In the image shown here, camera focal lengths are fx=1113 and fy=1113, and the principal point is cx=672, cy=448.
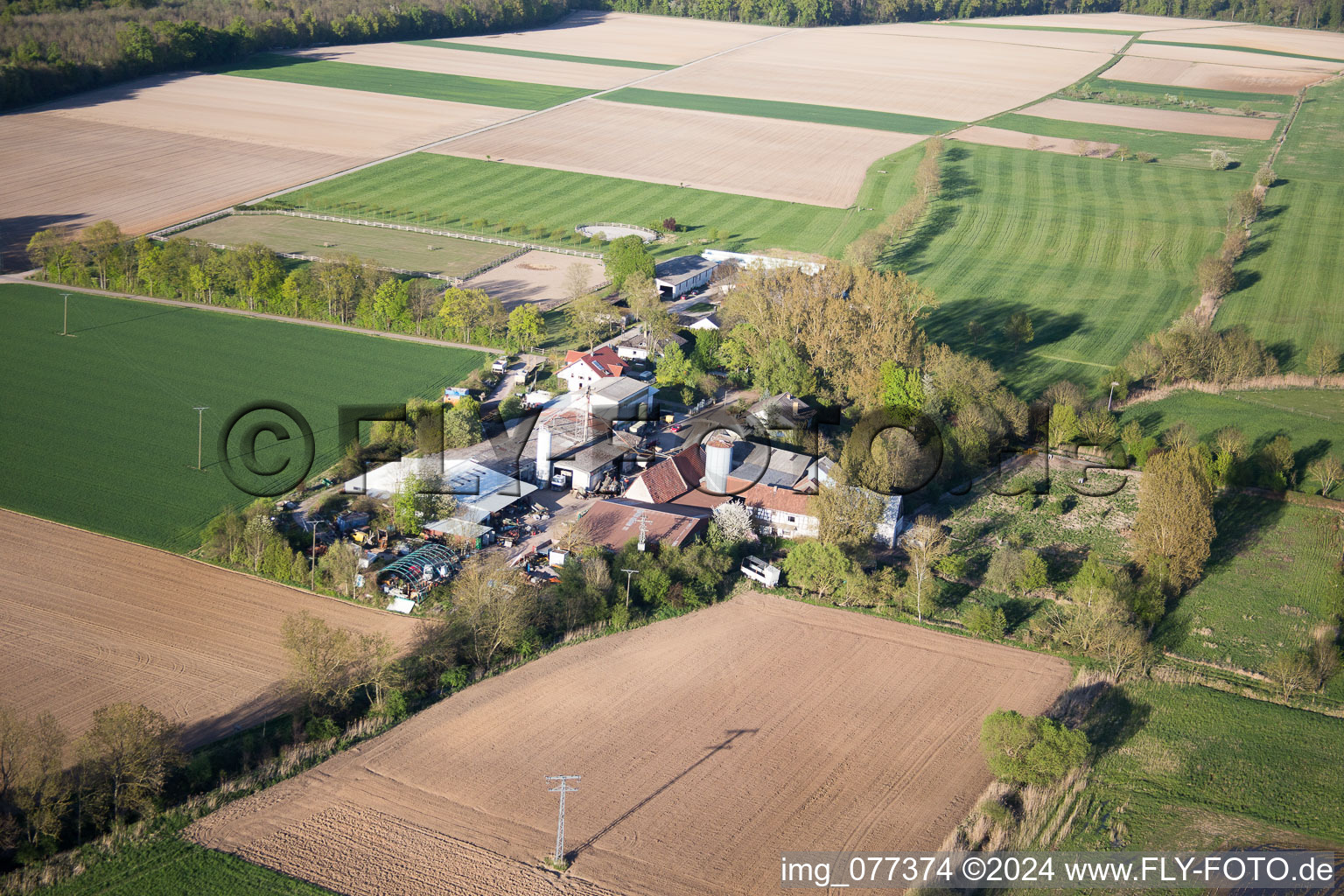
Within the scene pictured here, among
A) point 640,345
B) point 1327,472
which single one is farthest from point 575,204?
point 1327,472

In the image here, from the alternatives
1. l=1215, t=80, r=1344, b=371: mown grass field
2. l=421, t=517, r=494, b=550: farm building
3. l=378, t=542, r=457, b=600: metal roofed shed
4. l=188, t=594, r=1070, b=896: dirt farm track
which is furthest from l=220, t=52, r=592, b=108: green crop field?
l=188, t=594, r=1070, b=896: dirt farm track

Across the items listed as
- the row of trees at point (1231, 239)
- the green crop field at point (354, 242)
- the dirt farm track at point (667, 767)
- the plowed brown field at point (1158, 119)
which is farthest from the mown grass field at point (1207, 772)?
the plowed brown field at point (1158, 119)

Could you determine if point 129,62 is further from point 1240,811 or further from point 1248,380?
point 1240,811

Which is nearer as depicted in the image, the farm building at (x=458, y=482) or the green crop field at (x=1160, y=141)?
the farm building at (x=458, y=482)

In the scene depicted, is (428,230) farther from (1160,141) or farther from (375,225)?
(1160,141)

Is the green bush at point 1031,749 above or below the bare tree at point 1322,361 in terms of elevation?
below

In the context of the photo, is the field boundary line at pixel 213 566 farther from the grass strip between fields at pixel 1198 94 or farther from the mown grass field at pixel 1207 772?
the grass strip between fields at pixel 1198 94
